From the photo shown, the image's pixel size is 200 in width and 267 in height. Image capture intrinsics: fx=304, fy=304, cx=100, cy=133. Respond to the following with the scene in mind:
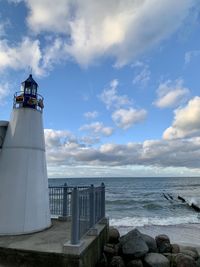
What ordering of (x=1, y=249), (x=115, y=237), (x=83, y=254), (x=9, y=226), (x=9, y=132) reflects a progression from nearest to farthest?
(x=83, y=254) < (x=1, y=249) < (x=9, y=226) < (x=9, y=132) < (x=115, y=237)

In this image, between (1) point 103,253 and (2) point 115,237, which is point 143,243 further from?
(2) point 115,237

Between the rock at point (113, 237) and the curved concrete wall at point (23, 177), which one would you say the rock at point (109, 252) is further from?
the curved concrete wall at point (23, 177)

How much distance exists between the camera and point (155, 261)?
7102 mm

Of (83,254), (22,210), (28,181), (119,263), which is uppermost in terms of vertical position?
(28,181)

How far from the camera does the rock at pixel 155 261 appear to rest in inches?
277

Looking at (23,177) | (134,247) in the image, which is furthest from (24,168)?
(134,247)

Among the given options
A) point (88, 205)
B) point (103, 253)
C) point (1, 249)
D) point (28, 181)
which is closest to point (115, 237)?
point (103, 253)

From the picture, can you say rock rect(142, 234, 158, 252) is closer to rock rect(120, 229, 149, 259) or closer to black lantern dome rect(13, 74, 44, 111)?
→ rock rect(120, 229, 149, 259)

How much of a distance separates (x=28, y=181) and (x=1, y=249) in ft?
6.07

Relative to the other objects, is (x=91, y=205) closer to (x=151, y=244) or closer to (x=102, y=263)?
(x=102, y=263)

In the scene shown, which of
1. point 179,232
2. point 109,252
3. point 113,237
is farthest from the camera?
point 179,232

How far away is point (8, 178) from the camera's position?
24.4 feet

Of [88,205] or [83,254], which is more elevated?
[88,205]

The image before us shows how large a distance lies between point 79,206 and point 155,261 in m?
2.59
